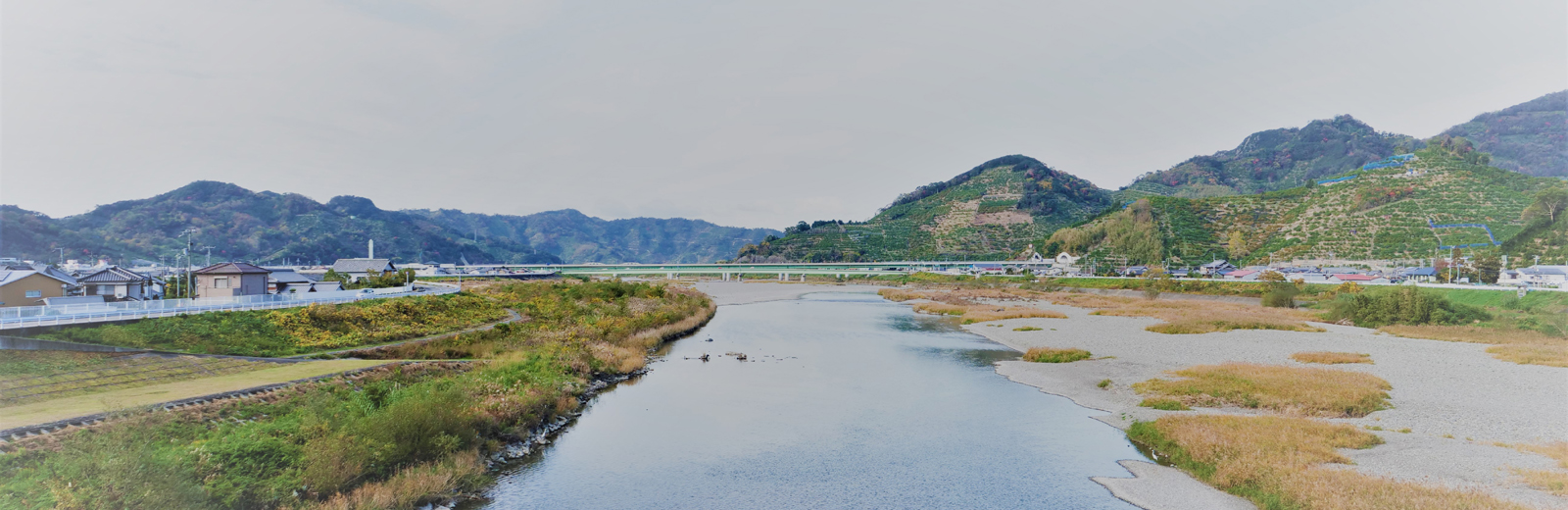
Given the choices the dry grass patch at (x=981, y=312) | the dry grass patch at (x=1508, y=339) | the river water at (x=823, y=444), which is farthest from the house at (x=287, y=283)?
the dry grass patch at (x=1508, y=339)

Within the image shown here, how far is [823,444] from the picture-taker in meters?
17.0

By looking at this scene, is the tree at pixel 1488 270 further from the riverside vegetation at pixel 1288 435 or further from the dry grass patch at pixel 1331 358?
the dry grass patch at pixel 1331 358

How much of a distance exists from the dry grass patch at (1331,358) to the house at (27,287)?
52.2 m

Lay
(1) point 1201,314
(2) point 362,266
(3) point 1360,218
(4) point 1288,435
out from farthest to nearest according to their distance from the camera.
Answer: (3) point 1360,218, (2) point 362,266, (1) point 1201,314, (4) point 1288,435

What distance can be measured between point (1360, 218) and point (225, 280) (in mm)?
127148

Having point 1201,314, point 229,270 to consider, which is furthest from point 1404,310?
point 229,270

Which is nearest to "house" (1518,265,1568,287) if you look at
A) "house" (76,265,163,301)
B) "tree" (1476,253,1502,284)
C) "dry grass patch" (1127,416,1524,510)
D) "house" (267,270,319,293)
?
"tree" (1476,253,1502,284)

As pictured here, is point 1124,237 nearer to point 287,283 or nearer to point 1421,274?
point 1421,274

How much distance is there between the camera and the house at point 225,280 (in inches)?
1468

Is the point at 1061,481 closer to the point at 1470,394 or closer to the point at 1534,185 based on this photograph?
the point at 1470,394

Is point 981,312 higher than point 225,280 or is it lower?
lower

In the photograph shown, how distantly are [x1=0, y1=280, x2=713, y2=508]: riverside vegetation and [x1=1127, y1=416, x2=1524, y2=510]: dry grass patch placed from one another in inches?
600

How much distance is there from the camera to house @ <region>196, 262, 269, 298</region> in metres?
37.3

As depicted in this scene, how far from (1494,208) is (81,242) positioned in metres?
225
